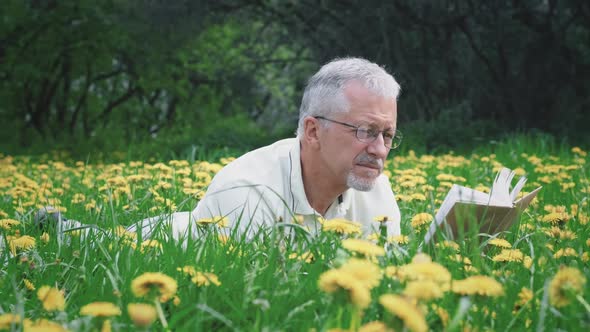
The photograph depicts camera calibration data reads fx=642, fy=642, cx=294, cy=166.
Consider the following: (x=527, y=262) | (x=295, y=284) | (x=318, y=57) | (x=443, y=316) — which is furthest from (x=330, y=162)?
(x=318, y=57)

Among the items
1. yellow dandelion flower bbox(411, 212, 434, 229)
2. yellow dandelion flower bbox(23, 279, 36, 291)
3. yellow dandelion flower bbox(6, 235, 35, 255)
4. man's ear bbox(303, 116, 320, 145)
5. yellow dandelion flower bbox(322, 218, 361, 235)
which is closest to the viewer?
yellow dandelion flower bbox(23, 279, 36, 291)

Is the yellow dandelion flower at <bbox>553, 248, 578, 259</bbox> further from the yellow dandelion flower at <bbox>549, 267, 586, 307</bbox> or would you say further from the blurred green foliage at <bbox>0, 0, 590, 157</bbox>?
the blurred green foliage at <bbox>0, 0, 590, 157</bbox>

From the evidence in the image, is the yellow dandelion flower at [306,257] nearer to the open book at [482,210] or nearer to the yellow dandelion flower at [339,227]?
the yellow dandelion flower at [339,227]

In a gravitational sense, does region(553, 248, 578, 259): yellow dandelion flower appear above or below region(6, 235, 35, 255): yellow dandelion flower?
above

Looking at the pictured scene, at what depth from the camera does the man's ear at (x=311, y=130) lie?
296 cm

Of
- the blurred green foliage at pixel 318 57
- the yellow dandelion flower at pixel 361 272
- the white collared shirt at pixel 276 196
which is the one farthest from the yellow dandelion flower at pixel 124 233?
the blurred green foliage at pixel 318 57

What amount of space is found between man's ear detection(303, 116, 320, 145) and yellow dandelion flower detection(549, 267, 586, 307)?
1763 mm

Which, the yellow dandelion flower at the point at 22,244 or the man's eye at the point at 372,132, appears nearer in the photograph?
the yellow dandelion flower at the point at 22,244

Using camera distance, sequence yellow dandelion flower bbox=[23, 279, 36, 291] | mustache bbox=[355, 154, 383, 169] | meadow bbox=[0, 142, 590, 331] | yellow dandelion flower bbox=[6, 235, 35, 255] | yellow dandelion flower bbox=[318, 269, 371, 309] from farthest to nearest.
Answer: mustache bbox=[355, 154, 383, 169] < yellow dandelion flower bbox=[6, 235, 35, 255] < yellow dandelion flower bbox=[23, 279, 36, 291] < meadow bbox=[0, 142, 590, 331] < yellow dandelion flower bbox=[318, 269, 371, 309]

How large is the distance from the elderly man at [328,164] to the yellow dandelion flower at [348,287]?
4.95ft

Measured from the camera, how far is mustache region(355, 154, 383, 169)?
2818 mm

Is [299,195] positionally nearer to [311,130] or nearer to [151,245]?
[311,130]

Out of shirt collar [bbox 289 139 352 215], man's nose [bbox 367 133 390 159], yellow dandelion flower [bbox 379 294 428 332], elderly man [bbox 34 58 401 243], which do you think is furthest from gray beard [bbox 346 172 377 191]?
yellow dandelion flower [bbox 379 294 428 332]

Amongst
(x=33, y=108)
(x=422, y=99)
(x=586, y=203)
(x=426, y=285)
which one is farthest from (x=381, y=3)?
(x=33, y=108)
